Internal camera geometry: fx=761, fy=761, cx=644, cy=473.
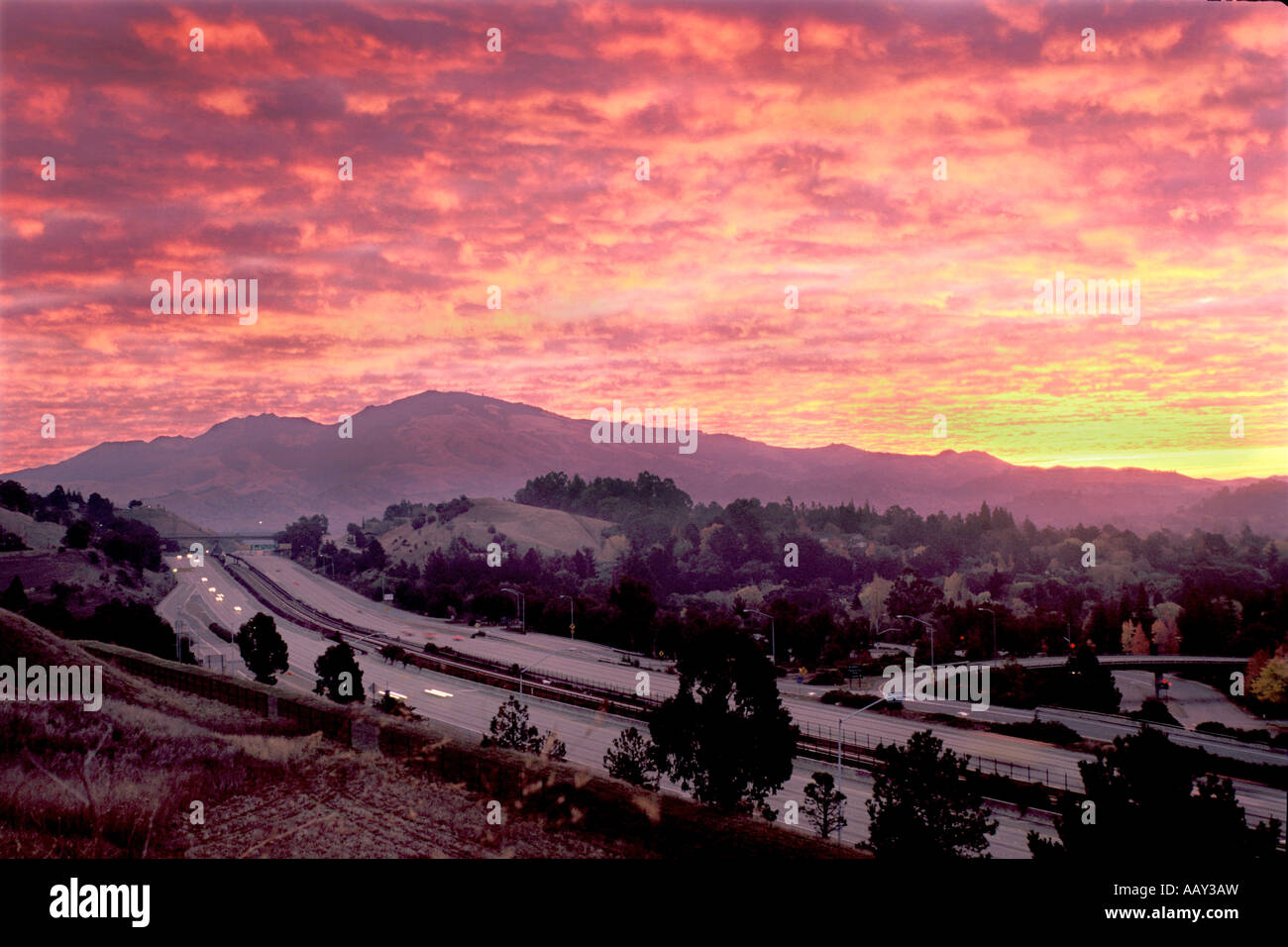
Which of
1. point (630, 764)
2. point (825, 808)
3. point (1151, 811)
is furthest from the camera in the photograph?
point (630, 764)

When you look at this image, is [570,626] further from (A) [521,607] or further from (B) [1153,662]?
(B) [1153,662]

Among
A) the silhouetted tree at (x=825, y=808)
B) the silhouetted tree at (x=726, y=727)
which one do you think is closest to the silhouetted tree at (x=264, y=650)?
the silhouetted tree at (x=726, y=727)

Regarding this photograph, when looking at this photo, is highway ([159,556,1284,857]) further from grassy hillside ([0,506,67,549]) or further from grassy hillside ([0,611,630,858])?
grassy hillside ([0,611,630,858])

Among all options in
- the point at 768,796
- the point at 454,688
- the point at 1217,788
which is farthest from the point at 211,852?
the point at 454,688

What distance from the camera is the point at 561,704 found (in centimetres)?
6109

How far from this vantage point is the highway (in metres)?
40.0

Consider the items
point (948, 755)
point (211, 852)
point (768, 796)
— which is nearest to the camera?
point (211, 852)

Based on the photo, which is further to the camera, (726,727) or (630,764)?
(630,764)

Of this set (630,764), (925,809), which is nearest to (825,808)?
(925,809)

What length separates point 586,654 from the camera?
8769 cm

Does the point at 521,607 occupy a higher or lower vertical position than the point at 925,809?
lower

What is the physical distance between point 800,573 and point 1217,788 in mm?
146131

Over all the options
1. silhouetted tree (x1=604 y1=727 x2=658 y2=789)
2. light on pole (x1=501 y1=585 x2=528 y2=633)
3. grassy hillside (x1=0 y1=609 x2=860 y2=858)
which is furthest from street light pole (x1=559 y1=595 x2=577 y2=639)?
grassy hillside (x1=0 y1=609 x2=860 y2=858)
